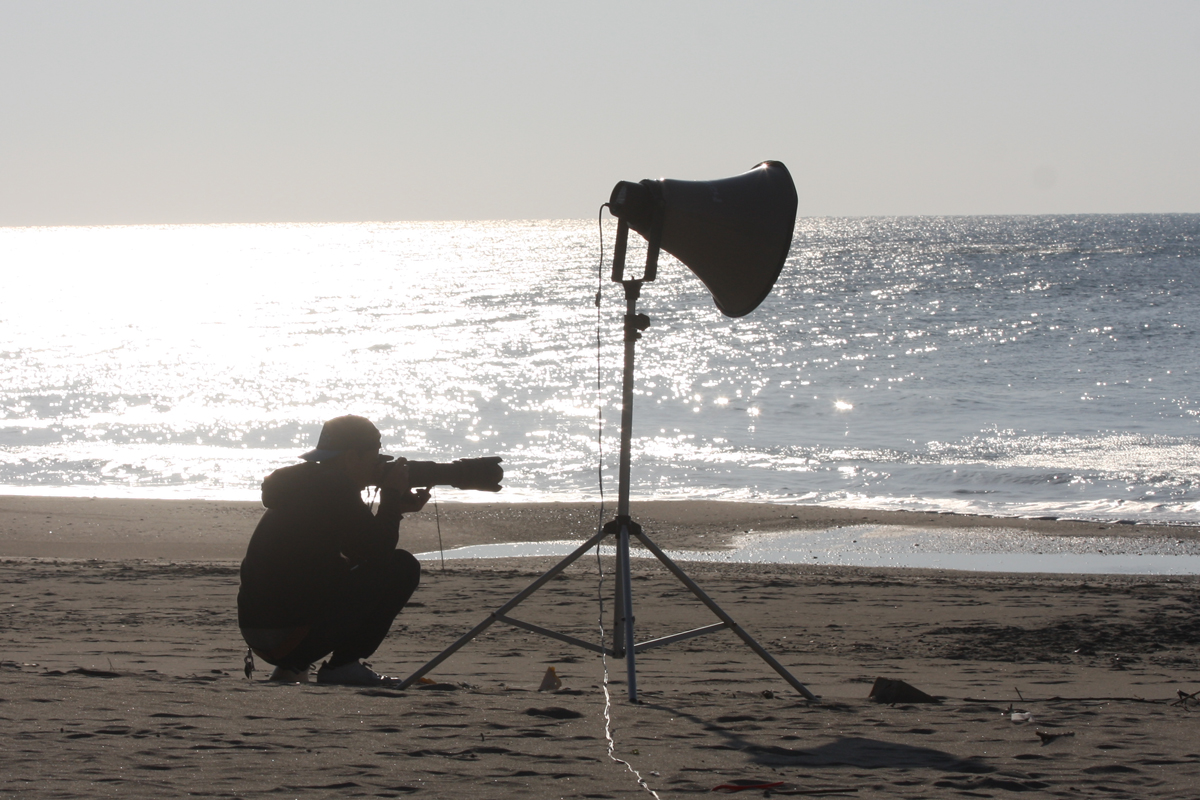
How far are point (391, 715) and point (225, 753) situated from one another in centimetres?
56

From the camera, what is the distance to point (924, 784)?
8.52 ft

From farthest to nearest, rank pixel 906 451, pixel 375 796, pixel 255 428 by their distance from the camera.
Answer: pixel 255 428 → pixel 906 451 → pixel 375 796

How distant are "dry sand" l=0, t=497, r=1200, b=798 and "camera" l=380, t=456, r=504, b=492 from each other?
68cm

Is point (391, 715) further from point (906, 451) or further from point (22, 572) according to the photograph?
point (906, 451)

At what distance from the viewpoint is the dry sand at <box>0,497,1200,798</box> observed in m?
2.57

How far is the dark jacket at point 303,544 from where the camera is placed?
11.3 feet

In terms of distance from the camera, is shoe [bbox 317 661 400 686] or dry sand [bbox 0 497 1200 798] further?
shoe [bbox 317 661 400 686]

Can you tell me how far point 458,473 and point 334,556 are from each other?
48 centimetres

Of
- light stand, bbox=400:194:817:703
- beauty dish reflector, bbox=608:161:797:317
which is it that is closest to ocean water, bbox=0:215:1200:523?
light stand, bbox=400:194:817:703

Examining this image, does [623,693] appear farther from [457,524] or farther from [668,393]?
[668,393]

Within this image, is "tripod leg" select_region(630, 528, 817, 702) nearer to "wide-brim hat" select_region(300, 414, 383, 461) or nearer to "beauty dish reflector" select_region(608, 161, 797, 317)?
"beauty dish reflector" select_region(608, 161, 797, 317)

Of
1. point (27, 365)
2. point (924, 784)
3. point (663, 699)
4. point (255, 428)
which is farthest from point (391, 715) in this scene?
point (27, 365)

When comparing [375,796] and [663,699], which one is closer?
[375,796]

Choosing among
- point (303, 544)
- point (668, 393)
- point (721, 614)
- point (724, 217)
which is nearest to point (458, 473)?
point (303, 544)
